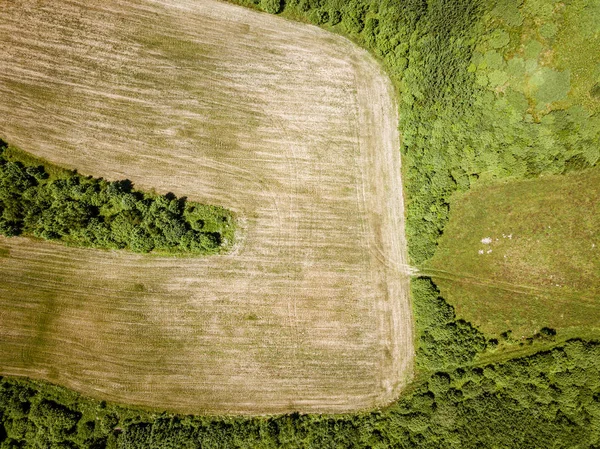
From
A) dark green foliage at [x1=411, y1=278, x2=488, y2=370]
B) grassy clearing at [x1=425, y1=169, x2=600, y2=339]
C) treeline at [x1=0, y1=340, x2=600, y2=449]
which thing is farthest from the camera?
grassy clearing at [x1=425, y1=169, x2=600, y2=339]

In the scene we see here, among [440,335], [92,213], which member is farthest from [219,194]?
[440,335]

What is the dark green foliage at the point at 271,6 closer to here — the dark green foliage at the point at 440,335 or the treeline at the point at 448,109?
the treeline at the point at 448,109

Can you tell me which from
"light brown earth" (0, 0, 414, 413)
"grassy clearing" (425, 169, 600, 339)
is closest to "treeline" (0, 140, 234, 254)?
"light brown earth" (0, 0, 414, 413)

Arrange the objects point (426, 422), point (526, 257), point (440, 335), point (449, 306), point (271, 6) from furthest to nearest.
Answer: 1. point (526, 257)
2. point (449, 306)
3. point (271, 6)
4. point (440, 335)
5. point (426, 422)

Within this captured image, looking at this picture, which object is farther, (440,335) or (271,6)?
(271,6)

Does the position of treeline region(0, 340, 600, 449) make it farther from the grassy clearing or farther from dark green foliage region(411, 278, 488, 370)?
the grassy clearing

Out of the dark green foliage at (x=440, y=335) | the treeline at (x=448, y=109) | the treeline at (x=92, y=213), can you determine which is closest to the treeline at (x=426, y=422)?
the dark green foliage at (x=440, y=335)

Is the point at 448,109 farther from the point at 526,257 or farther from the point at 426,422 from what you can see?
the point at 426,422
